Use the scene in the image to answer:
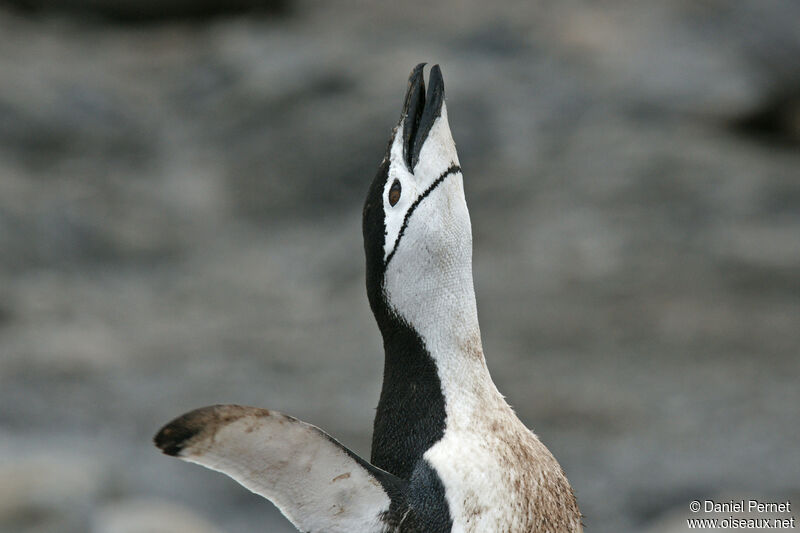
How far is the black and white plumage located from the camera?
1.31 meters

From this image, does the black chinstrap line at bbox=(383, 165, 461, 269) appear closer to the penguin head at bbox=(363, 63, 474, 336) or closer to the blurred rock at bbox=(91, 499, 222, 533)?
the penguin head at bbox=(363, 63, 474, 336)

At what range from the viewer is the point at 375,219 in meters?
1.52

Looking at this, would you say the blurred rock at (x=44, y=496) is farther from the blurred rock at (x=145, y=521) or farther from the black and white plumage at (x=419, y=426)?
the black and white plumage at (x=419, y=426)

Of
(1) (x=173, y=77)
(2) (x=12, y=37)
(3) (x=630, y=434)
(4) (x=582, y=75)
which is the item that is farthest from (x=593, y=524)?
(2) (x=12, y=37)

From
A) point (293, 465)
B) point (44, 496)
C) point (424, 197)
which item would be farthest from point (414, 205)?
point (44, 496)

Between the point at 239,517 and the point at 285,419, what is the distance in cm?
270

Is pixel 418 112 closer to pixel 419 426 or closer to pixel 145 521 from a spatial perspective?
pixel 419 426

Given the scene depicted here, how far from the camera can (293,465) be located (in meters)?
1.31

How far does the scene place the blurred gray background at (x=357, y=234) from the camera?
418cm

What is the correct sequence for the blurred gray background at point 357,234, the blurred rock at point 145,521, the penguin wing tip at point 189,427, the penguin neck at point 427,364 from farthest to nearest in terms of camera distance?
the blurred gray background at point 357,234 → the blurred rock at point 145,521 → the penguin neck at point 427,364 → the penguin wing tip at point 189,427

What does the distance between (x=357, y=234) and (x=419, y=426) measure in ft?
14.3

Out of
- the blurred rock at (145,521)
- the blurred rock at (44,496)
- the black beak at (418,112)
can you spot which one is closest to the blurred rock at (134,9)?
the blurred rock at (44,496)

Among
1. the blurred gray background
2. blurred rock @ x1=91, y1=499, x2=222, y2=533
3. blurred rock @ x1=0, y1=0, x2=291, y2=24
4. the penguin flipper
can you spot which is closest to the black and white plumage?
the penguin flipper

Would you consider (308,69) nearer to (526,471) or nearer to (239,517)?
(239,517)
